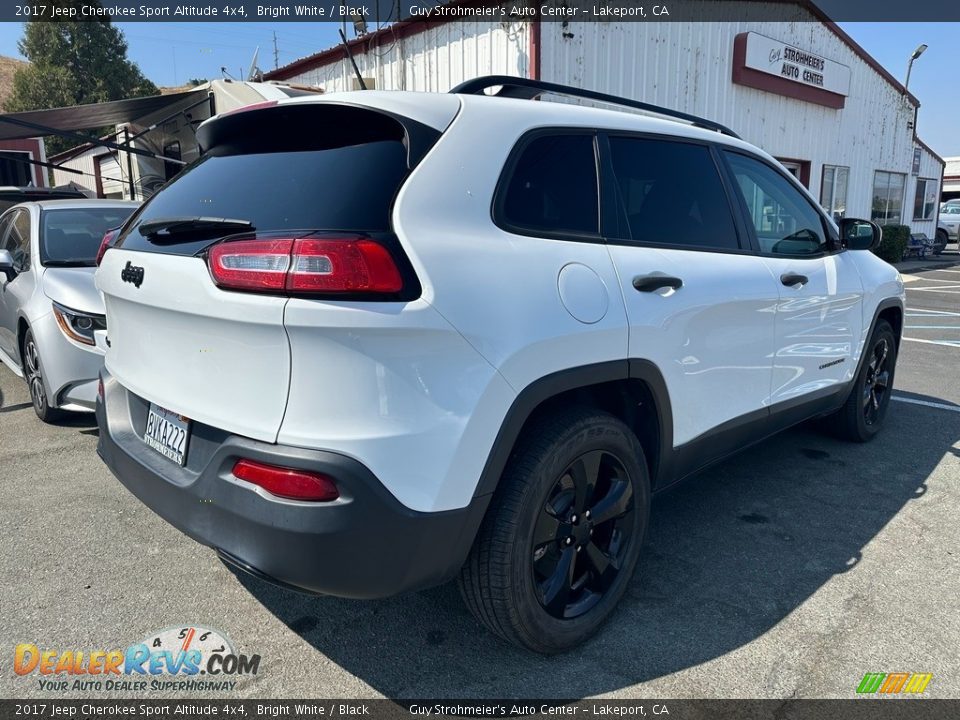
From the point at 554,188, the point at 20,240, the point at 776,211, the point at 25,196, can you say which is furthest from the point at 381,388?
the point at 25,196

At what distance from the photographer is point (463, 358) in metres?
1.90

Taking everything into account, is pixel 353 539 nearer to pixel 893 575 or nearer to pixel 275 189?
pixel 275 189

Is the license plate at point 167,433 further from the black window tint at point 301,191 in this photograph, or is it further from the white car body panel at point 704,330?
the white car body panel at point 704,330

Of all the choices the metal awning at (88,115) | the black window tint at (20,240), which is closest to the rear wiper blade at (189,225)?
the black window tint at (20,240)

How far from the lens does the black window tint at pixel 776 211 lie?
338 centimetres

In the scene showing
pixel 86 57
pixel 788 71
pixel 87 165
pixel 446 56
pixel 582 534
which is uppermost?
pixel 86 57

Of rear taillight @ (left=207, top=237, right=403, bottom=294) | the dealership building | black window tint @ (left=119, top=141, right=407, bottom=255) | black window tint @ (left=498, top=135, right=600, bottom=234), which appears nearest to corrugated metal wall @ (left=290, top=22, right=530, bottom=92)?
the dealership building

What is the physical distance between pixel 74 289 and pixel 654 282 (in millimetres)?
3720

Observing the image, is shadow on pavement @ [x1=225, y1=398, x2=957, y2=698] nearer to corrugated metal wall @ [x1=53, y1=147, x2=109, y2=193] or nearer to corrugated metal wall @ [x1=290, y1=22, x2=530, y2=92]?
corrugated metal wall @ [x1=290, y1=22, x2=530, y2=92]

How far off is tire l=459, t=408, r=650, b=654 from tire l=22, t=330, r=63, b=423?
3.70 m

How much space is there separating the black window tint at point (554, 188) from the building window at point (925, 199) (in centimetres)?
2436

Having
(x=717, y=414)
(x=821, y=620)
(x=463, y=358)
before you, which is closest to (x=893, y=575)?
(x=821, y=620)

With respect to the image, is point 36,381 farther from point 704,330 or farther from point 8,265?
point 704,330

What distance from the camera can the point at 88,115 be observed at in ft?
35.1
